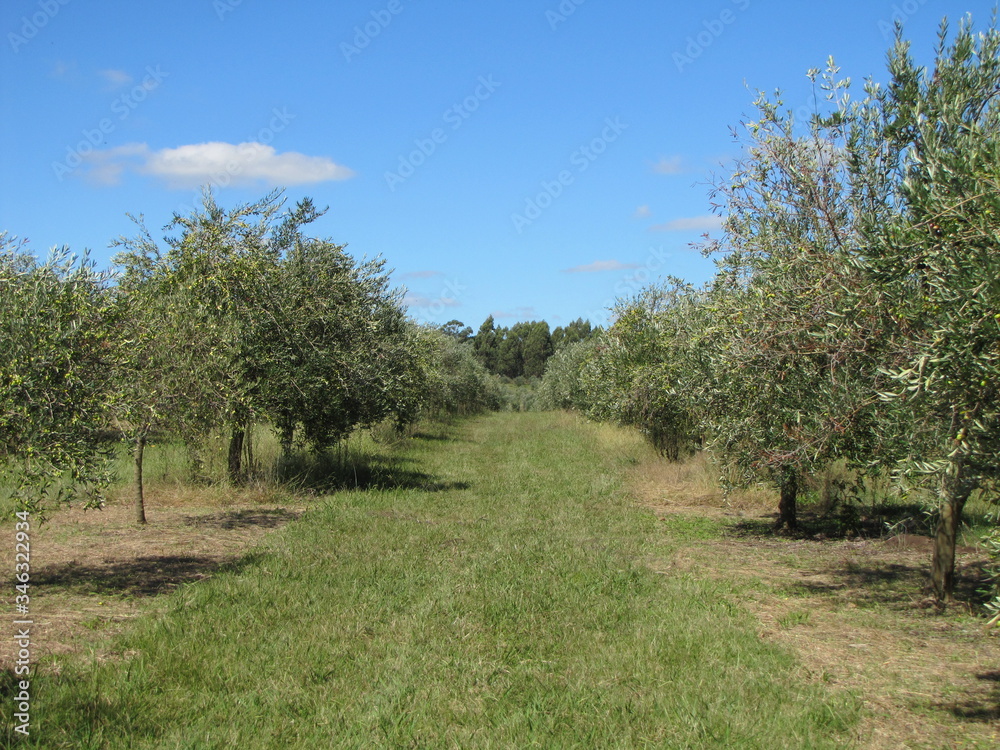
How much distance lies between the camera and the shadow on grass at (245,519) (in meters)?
13.3

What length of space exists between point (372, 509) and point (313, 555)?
167 inches

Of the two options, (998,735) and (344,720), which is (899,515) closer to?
(998,735)

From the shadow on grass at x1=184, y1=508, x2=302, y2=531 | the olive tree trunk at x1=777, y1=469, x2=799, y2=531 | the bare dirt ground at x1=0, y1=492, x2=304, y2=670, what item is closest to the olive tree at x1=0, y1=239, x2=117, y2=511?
the bare dirt ground at x1=0, y1=492, x2=304, y2=670

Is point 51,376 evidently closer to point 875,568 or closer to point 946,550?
point 946,550

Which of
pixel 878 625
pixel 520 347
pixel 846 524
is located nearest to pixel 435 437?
pixel 846 524

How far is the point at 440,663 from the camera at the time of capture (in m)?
6.89

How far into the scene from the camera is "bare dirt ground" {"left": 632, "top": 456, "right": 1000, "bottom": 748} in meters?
6.05

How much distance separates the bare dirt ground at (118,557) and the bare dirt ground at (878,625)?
6425mm

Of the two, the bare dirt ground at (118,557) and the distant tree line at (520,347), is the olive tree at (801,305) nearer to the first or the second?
the bare dirt ground at (118,557)

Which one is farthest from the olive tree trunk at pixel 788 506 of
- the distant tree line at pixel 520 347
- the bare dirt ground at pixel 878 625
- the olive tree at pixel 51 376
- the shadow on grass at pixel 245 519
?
the distant tree line at pixel 520 347

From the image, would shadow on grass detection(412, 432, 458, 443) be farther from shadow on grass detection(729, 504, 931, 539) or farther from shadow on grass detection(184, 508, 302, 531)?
shadow on grass detection(729, 504, 931, 539)

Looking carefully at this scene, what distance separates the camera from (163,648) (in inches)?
272

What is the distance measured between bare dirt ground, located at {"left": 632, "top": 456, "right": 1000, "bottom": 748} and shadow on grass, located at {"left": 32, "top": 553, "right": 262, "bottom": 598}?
20.7ft

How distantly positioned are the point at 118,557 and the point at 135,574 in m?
1.01
